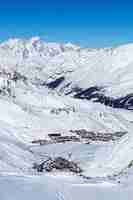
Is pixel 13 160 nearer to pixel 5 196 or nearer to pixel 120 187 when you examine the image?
pixel 120 187

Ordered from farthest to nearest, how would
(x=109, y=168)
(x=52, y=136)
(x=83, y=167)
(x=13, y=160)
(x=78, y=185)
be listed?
(x=52, y=136)
(x=13, y=160)
(x=83, y=167)
(x=109, y=168)
(x=78, y=185)

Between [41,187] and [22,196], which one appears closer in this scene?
[22,196]

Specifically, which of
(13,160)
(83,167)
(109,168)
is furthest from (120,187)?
(13,160)

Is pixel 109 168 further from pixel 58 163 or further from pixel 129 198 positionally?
pixel 129 198

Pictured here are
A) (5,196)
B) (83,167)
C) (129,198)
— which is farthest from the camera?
(83,167)

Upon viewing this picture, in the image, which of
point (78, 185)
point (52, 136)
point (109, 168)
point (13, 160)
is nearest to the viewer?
point (78, 185)

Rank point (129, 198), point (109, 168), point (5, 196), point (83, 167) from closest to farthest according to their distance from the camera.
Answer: point (5, 196) → point (129, 198) → point (109, 168) → point (83, 167)

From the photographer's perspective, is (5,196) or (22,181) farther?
(22,181)

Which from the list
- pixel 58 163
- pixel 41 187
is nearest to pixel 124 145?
pixel 58 163
